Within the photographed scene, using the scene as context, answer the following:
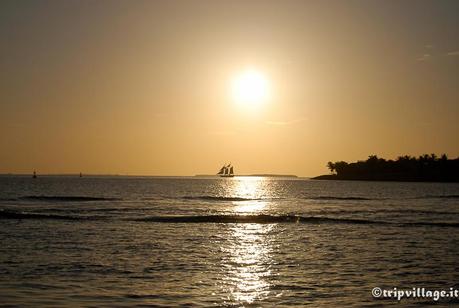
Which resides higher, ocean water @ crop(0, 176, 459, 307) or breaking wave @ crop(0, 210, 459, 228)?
breaking wave @ crop(0, 210, 459, 228)

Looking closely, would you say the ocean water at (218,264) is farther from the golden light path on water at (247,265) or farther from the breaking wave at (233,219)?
the breaking wave at (233,219)

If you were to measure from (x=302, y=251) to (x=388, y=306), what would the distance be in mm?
14204

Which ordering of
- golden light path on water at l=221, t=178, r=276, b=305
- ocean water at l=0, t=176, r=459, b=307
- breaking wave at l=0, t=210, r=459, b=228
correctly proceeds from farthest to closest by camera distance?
breaking wave at l=0, t=210, r=459, b=228 → golden light path on water at l=221, t=178, r=276, b=305 → ocean water at l=0, t=176, r=459, b=307

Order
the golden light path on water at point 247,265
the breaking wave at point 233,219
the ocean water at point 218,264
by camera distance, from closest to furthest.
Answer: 1. the ocean water at point 218,264
2. the golden light path on water at point 247,265
3. the breaking wave at point 233,219

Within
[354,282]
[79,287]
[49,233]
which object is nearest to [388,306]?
[354,282]

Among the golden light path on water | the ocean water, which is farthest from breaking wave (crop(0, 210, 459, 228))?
the golden light path on water

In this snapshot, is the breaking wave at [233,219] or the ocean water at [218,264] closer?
the ocean water at [218,264]

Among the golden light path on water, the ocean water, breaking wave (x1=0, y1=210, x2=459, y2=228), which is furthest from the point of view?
breaking wave (x1=0, y1=210, x2=459, y2=228)

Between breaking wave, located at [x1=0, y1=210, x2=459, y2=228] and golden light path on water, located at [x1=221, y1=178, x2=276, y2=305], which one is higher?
breaking wave, located at [x1=0, y1=210, x2=459, y2=228]

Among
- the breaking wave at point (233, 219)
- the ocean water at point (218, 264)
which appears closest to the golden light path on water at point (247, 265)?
the ocean water at point (218, 264)

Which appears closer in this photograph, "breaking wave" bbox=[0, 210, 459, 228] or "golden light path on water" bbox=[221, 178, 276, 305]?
"golden light path on water" bbox=[221, 178, 276, 305]

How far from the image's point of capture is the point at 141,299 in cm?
2097

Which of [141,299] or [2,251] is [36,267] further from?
[141,299]

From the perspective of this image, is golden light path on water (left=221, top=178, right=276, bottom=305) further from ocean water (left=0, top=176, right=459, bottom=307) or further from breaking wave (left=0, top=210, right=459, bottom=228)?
breaking wave (left=0, top=210, right=459, bottom=228)
